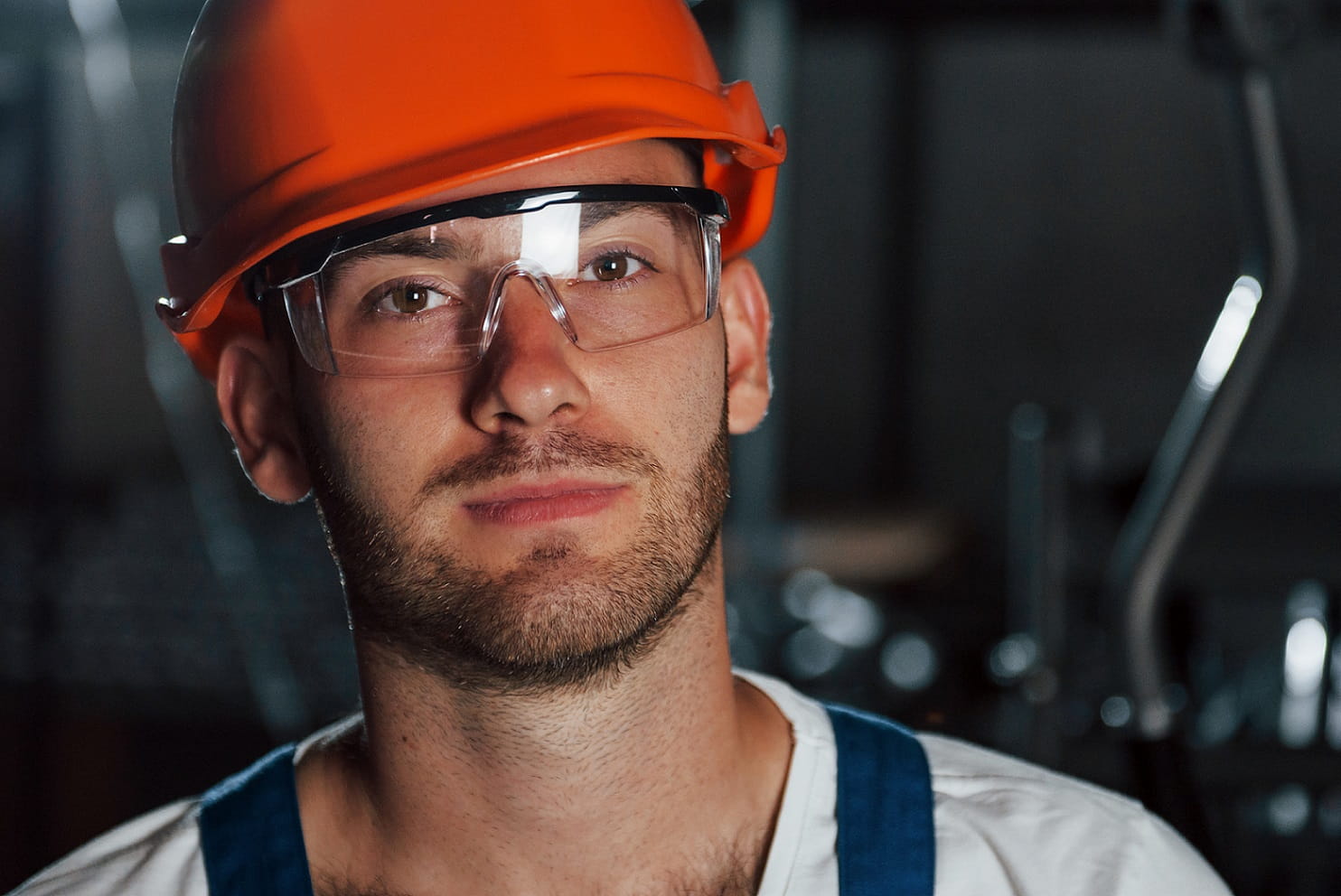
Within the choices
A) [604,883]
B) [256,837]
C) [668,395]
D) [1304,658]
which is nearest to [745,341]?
[668,395]

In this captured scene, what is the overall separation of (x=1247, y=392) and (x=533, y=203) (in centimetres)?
96

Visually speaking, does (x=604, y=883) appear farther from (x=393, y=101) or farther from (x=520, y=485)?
(x=393, y=101)

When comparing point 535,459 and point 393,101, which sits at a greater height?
point 393,101

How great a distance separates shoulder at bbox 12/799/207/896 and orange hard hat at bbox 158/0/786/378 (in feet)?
1.73

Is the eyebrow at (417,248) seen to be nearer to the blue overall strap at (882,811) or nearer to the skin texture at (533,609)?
the skin texture at (533,609)

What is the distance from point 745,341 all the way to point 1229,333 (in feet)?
2.13

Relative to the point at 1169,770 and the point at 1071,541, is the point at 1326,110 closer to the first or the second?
the point at 1071,541

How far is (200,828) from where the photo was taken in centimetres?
136

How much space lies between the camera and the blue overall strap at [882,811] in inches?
50.3

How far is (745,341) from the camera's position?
1.54m

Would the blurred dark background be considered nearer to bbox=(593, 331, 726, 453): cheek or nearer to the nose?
bbox=(593, 331, 726, 453): cheek

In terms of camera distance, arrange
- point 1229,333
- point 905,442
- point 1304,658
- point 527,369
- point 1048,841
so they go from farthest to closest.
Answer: point 905,442 < point 1304,658 < point 1229,333 < point 1048,841 < point 527,369

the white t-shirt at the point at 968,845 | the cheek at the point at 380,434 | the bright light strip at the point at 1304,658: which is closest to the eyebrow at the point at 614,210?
the cheek at the point at 380,434

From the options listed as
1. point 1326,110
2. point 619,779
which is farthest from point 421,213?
point 1326,110
